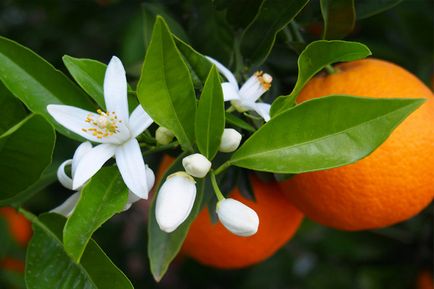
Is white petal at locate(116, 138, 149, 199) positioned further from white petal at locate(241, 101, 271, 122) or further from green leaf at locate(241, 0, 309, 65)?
green leaf at locate(241, 0, 309, 65)

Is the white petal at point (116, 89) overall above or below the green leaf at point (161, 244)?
above

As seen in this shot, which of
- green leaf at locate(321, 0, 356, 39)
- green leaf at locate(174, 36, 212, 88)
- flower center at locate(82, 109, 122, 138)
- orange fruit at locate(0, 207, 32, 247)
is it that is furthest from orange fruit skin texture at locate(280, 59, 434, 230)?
orange fruit at locate(0, 207, 32, 247)

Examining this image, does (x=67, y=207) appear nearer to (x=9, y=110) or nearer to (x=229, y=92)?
(x=9, y=110)

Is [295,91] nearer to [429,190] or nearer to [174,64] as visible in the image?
[174,64]

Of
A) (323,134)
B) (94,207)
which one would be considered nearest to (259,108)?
(323,134)

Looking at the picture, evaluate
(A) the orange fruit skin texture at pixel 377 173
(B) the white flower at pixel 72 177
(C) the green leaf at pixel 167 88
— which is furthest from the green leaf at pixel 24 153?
(A) the orange fruit skin texture at pixel 377 173

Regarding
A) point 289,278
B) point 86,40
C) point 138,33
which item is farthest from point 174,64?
point 289,278

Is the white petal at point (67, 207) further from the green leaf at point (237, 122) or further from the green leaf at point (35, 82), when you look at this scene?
the green leaf at point (237, 122)
